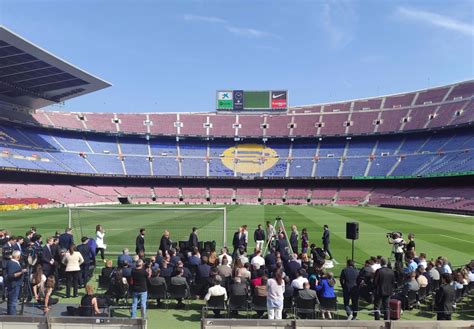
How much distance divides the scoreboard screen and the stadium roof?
31489mm

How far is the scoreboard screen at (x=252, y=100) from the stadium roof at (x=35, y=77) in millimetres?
31489

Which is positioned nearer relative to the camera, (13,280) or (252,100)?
(13,280)

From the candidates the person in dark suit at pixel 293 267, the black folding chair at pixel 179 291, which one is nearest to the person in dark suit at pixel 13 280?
the black folding chair at pixel 179 291

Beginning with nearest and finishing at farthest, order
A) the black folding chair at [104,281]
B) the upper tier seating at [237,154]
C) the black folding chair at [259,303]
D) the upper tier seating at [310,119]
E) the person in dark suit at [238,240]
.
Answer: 1. the black folding chair at [259,303]
2. the black folding chair at [104,281]
3. the person in dark suit at [238,240]
4. the upper tier seating at [237,154]
5. the upper tier seating at [310,119]

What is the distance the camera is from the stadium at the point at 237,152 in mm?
54562

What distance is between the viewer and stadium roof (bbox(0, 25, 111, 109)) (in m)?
44.9

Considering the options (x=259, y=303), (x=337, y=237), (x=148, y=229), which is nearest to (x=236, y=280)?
(x=259, y=303)

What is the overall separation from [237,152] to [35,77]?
43.9 meters

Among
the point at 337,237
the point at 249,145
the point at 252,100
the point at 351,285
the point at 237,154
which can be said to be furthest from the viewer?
the point at 252,100

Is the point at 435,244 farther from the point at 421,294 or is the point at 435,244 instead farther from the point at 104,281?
the point at 104,281

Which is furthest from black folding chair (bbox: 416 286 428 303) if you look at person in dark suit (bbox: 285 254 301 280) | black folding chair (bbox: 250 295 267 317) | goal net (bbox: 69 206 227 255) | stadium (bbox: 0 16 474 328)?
stadium (bbox: 0 16 474 328)

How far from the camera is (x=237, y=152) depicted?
83375 mm

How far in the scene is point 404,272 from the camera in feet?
37.5

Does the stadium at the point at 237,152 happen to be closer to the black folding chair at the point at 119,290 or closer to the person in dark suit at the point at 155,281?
the black folding chair at the point at 119,290
